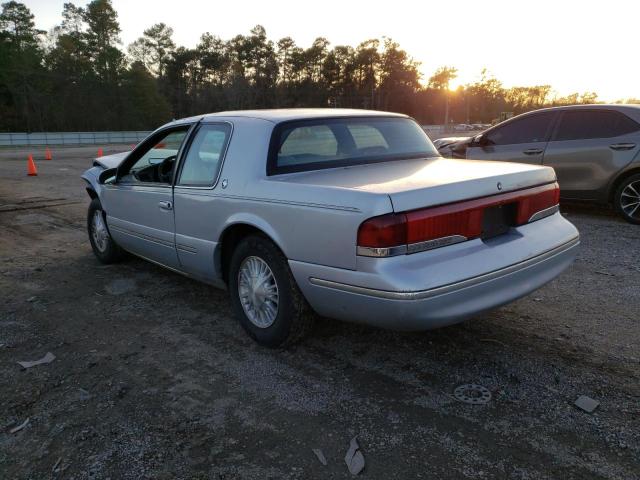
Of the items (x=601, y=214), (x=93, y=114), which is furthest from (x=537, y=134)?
(x=93, y=114)

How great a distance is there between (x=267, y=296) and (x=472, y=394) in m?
1.44

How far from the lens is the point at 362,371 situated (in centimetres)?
321

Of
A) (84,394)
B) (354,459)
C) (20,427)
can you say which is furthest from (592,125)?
(20,427)

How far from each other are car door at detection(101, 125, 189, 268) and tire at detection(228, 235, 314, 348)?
0.93 meters

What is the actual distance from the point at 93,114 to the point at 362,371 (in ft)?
252

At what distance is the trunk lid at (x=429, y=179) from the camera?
9.12 ft

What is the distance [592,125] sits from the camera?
7215mm

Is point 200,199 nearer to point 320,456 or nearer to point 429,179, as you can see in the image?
point 429,179

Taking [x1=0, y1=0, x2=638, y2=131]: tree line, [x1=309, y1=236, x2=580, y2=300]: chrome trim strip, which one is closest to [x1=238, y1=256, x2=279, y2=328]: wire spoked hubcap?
[x1=309, y1=236, x2=580, y2=300]: chrome trim strip

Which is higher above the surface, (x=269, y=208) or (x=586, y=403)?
(x=269, y=208)

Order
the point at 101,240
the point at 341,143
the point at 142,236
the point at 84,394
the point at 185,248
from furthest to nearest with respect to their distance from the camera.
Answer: the point at 101,240
the point at 142,236
the point at 185,248
the point at 341,143
the point at 84,394

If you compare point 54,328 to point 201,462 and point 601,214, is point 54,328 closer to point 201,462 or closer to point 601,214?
point 201,462

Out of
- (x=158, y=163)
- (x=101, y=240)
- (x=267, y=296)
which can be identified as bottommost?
(x=101, y=240)

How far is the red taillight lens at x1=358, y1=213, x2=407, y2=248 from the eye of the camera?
266 centimetres
